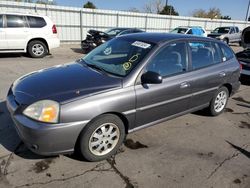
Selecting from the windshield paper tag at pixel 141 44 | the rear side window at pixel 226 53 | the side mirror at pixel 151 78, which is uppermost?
the windshield paper tag at pixel 141 44

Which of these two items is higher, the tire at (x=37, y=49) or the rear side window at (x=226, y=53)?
the rear side window at (x=226, y=53)

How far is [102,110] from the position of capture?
9.05ft

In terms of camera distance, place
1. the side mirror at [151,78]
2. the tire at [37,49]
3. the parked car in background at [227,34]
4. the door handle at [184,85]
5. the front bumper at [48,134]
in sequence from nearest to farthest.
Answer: the front bumper at [48,134] < the side mirror at [151,78] < the door handle at [184,85] < the tire at [37,49] < the parked car in background at [227,34]

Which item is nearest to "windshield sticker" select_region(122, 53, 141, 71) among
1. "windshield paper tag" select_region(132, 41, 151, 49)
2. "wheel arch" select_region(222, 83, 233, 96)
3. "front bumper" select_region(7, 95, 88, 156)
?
"windshield paper tag" select_region(132, 41, 151, 49)

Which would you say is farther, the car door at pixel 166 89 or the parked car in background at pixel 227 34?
the parked car in background at pixel 227 34

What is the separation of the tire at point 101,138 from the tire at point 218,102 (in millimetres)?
2195

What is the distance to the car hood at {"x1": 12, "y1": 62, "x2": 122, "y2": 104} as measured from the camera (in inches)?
106

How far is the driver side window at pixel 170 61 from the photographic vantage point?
332cm

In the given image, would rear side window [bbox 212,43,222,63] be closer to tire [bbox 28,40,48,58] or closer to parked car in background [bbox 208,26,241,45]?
tire [bbox 28,40,48,58]

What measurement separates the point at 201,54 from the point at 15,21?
26.0ft

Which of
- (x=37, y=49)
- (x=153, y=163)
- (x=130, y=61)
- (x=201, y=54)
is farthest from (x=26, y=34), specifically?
(x=153, y=163)

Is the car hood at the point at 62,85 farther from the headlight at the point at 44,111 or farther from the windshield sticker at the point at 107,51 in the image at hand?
the windshield sticker at the point at 107,51

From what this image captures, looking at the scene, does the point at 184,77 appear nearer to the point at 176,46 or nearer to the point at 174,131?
the point at 176,46

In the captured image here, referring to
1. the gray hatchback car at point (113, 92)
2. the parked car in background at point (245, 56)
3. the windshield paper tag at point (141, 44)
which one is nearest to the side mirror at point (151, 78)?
the gray hatchback car at point (113, 92)
